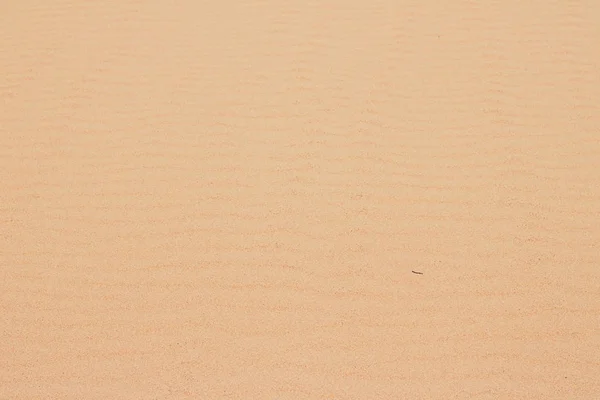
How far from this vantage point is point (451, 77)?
607cm

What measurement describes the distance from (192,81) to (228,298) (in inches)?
93.1

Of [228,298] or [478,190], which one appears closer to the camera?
[228,298]

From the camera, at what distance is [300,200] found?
5.00 meters

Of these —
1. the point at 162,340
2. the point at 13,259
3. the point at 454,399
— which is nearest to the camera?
the point at 454,399

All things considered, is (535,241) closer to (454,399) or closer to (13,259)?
(454,399)

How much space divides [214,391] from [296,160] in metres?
1.97

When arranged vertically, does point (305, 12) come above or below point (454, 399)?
above

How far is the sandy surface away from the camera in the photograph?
4020 mm

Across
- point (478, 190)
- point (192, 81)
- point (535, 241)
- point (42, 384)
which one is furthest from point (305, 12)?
point (42, 384)

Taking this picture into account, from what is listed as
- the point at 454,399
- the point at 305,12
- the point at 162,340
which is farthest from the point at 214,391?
the point at 305,12

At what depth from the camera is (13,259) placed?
15.2 feet

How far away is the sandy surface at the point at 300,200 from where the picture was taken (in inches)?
158

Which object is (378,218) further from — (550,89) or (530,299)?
(550,89)

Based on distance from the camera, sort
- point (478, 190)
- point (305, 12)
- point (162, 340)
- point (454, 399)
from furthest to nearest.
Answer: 1. point (305, 12)
2. point (478, 190)
3. point (162, 340)
4. point (454, 399)
